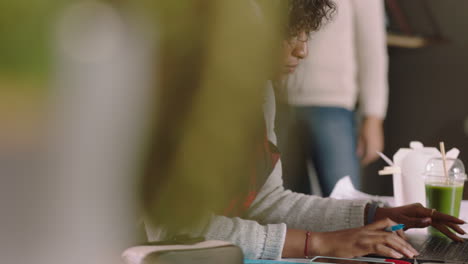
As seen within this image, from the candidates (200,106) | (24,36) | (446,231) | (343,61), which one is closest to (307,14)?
(343,61)

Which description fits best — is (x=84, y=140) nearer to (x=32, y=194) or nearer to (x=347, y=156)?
(x=32, y=194)

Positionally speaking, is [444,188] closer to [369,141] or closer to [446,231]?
[446,231]

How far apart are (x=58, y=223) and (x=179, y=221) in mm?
98

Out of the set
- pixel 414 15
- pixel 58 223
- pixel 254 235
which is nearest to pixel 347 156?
pixel 414 15

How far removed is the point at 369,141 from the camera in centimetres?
133

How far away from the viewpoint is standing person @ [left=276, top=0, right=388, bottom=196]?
1.20m

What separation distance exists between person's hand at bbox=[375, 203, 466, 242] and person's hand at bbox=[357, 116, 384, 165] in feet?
1.13

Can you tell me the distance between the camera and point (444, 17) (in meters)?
1.49

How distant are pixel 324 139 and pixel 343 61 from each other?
180 millimetres

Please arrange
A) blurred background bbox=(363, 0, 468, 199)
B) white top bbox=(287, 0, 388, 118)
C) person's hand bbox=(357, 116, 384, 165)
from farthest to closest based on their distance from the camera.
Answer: blurred background bbox=(363, 0, 468, 199) → person's hand bbox=(357, 116, 384, 165) → white top bbox=(287, 0, 388, 118)

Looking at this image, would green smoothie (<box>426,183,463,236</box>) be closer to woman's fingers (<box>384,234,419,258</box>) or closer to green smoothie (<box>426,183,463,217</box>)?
green smoothie (<box>426,183,463,217</box>)

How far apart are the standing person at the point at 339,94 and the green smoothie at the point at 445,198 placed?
0.24 metres

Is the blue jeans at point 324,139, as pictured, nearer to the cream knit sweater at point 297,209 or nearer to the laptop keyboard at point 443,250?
the cream knit sweater at point 297,209

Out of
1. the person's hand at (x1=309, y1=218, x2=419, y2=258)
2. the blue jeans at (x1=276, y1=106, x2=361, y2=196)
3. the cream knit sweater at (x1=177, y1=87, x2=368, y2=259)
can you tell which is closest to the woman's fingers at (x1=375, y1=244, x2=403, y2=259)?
the person's hand at (x1=309, y1=218, x2=419, y2=258)
